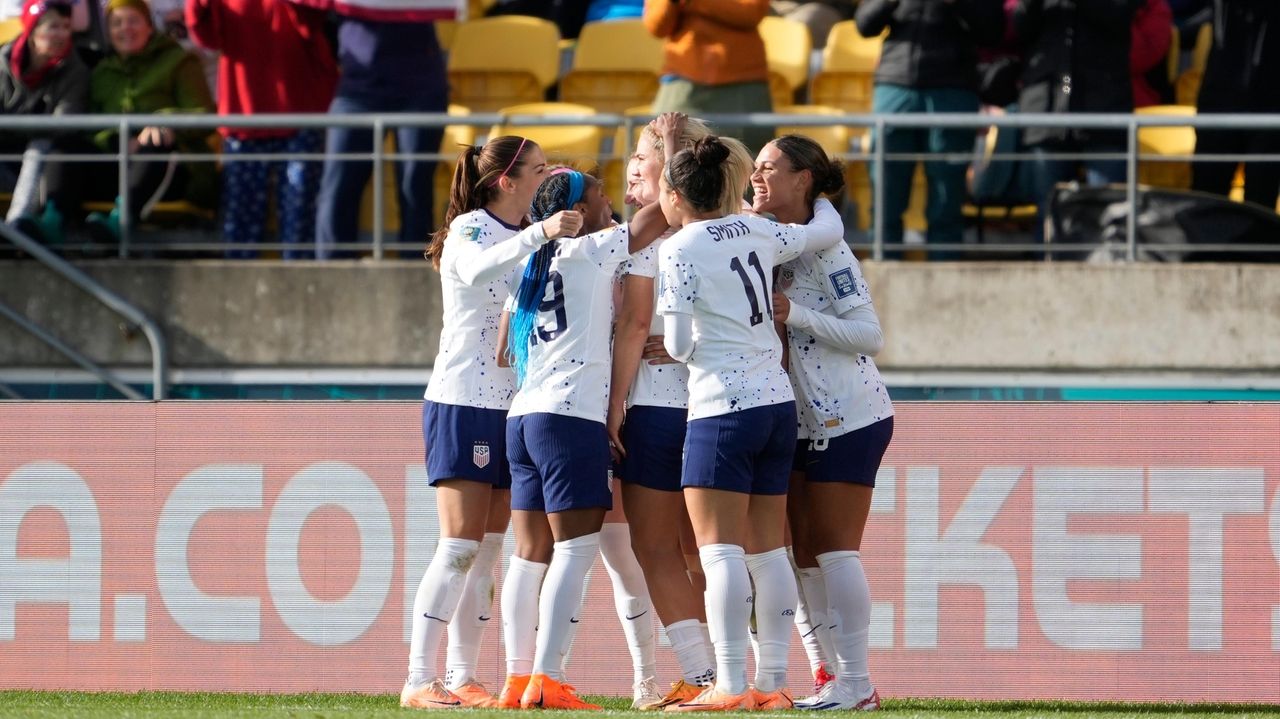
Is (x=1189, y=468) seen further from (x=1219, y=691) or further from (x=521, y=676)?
(x=521, y=676)

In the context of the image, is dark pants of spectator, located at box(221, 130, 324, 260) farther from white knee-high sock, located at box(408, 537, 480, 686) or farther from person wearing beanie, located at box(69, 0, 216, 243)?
white knee-high sock, located at box(408, 537, 480, 686)

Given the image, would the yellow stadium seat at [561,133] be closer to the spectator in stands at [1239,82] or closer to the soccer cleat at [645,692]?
the spectator in stands at [1239,82]

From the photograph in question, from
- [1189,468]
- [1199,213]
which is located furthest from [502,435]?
[1199,213]

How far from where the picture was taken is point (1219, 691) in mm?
6672

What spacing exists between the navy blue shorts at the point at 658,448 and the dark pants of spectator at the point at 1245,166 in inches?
193

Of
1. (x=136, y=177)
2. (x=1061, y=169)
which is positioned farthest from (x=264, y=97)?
(x=1061, y=169)

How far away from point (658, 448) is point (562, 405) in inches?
13.2

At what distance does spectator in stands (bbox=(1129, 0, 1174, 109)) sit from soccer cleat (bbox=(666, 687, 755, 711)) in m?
5.64

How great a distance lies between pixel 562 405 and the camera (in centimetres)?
575

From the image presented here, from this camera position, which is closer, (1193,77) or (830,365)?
(830,365)

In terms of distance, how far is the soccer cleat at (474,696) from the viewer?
5973 mm

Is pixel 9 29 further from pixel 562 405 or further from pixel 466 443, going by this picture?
pixel 562 405

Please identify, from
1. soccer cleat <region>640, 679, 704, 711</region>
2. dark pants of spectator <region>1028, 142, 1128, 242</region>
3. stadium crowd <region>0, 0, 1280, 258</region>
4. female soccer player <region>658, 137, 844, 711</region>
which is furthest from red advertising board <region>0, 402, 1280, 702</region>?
dark pants of spectator <region>1028, 142, 1128, 242</region>

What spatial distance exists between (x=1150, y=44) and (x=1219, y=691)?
4.99 meters
